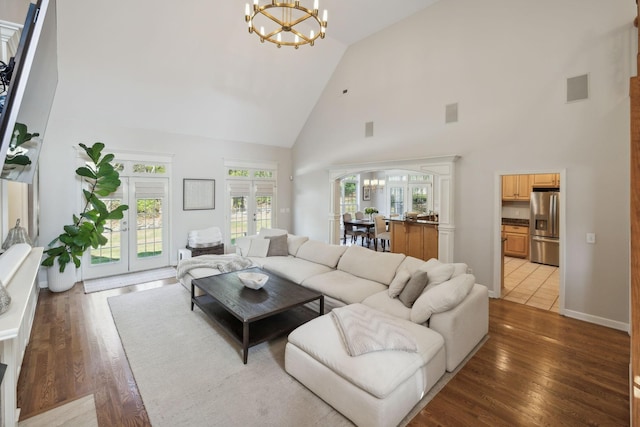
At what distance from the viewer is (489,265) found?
462 cm

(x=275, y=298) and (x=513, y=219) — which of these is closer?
(x=275, y=298)

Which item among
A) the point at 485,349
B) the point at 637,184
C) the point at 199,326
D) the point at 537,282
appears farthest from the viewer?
the point at 537,282

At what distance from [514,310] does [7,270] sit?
5.43m

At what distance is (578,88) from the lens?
3.75 meters

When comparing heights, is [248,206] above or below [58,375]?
above

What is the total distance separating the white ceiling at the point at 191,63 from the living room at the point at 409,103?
3 cm

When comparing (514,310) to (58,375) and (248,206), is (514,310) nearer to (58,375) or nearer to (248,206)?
(58,375)

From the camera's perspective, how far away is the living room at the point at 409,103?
12.0 feet

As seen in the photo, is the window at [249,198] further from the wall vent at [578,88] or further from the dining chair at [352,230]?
the wall vent at [578,88]

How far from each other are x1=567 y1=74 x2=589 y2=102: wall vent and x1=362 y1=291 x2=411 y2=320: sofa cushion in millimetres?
3510

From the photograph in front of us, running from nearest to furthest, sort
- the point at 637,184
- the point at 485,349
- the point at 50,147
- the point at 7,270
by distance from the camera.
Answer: the point at 637,184 < the point at 7,270 < the point at 485,349 < the point at 50,147

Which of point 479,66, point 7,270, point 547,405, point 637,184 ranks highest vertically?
point 479,66

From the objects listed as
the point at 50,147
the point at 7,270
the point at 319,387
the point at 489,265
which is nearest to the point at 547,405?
the point at 319,387

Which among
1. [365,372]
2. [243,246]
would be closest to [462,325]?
[365,372]
